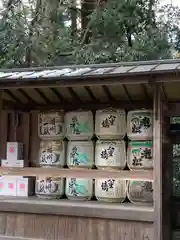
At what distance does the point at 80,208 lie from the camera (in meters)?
4.01

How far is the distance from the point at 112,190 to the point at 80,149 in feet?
2.08

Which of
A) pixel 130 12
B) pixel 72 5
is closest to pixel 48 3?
pixel 72 5

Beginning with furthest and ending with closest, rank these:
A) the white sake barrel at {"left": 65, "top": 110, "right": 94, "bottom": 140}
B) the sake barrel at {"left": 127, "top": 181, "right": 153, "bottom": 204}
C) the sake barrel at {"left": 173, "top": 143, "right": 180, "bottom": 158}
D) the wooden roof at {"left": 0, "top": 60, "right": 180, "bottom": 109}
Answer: the sake barrel at {"left": 173, "top": 143, "right": 180, "bottom": 158}
the white sake barrel at {"left": 65, "top": 110, "right": 94, "bottom": 140}
the sake barrel at {"left": 127, "top": 181, "right": 153, "bottom": 204}
the wooden roof at {"left": 0, "top": 60, "right": 180, "bottom": 109}

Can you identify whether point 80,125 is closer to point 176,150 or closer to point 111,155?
point 111,155

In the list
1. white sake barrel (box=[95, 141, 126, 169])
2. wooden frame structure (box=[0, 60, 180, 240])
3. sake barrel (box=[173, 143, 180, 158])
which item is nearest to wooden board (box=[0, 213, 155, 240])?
wooden frame structure (box=[0, 60, 180, 240])

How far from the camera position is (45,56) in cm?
966

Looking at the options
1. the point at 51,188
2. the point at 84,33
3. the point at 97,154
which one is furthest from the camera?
the point at 84,33

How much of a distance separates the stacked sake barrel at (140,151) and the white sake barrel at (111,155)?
0.31 feet

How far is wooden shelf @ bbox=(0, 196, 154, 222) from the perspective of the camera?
12.5 feet

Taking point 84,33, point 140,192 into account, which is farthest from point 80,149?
point 84,33

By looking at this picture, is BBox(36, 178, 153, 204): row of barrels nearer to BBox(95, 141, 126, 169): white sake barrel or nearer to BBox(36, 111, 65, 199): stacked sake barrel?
BBox(36, 111, 65, 199): stacked sake barrel

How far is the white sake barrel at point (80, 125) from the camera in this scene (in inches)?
179

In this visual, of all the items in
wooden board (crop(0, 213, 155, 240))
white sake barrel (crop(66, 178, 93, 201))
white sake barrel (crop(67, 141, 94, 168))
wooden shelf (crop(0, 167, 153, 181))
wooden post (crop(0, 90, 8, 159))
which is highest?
wooden post (crop(0, 90, 8, 159))

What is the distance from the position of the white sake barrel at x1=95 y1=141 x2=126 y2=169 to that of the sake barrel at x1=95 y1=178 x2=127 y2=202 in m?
0.18
